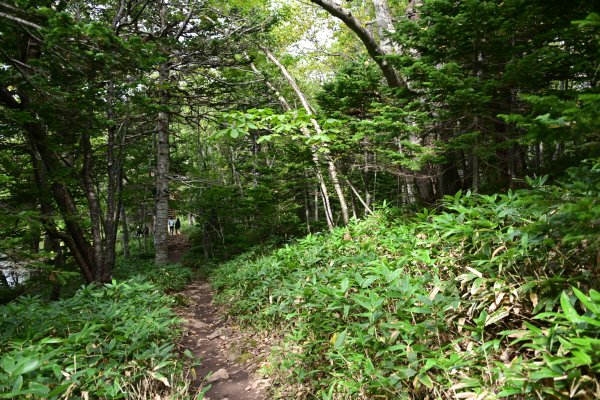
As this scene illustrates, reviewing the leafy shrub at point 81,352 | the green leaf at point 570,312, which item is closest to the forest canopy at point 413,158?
the green leaf at point 570,312

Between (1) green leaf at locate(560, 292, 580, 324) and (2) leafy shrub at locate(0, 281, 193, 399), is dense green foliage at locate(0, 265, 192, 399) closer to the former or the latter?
(2) leafy shrub at locate(0, 281, 193, 399)

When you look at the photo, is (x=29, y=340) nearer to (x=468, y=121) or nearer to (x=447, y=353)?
(x=447, y=353)

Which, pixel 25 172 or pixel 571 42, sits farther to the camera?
pixel 25 172

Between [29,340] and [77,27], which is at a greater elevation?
[77,27]

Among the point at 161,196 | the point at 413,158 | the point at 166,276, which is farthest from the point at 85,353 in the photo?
the point at 161,196

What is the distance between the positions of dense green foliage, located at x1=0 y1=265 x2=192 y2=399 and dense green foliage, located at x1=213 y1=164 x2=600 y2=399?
1.51 m

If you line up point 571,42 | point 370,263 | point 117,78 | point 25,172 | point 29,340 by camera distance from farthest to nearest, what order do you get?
1. point 25,172
2. point 117,78
3. point 370,263
4. point 571,42
5. point 29,340

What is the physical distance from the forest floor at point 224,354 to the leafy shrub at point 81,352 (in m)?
0.59

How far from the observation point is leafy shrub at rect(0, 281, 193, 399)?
2664mm

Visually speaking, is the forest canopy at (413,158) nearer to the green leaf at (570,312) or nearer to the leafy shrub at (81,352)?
the green leaf at (570,312)

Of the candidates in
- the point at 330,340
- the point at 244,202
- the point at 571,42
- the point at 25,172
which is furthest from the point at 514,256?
the point at 244,202

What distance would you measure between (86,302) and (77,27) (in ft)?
12.7

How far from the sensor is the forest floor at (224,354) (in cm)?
394

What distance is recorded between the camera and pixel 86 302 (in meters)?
4.88
